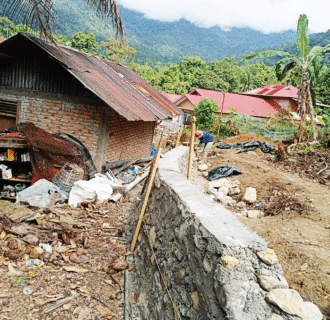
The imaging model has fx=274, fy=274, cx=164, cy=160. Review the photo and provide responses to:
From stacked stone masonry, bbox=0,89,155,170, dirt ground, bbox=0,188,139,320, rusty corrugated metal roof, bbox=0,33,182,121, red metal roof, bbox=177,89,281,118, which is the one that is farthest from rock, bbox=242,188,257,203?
red metal roof, bbox=177,89,281,118

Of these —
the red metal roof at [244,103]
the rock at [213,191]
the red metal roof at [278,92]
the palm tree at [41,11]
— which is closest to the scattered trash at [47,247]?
the rock at [213,191]

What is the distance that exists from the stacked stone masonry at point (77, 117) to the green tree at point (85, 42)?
5220cm

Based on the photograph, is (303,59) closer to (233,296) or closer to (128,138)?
(128,138)

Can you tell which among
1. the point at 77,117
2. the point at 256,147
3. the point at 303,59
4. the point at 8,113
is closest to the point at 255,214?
the point at 77,117

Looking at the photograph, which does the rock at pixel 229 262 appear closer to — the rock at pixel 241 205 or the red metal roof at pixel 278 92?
the rock at pixel 241 205

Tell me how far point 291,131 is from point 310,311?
18.9m

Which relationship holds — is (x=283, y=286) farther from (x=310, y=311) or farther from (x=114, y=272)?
(x=114, y=272)

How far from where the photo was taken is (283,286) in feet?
7.75

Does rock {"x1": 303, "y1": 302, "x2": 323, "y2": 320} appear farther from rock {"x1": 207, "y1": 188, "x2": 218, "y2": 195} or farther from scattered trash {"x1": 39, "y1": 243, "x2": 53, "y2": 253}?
rock {"x1": 207, "y1": 188, "x2": 218, "y2": 195}

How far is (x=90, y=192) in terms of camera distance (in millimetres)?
7270

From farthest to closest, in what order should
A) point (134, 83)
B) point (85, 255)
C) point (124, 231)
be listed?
point (134, 83) → point (124, 231) → point (85, 255)

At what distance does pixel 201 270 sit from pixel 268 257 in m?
0.71

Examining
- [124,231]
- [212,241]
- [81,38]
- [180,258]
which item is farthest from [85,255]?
[81,38]

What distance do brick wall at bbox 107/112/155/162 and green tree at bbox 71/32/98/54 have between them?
166 feet
